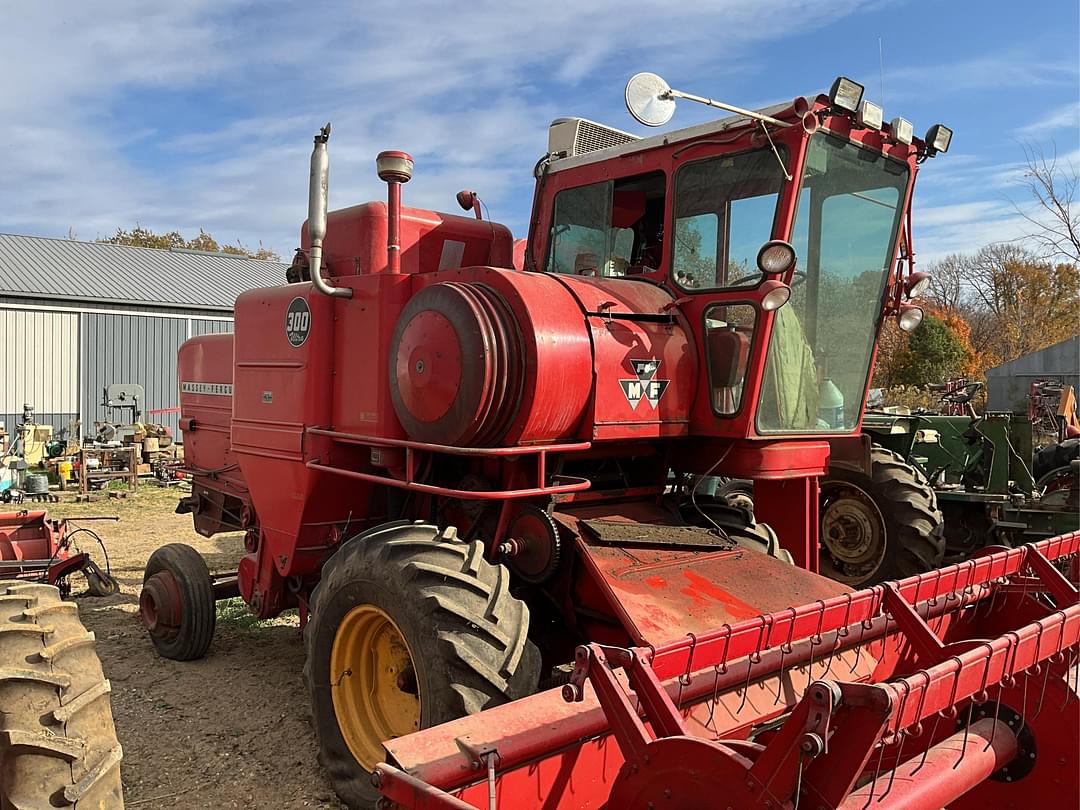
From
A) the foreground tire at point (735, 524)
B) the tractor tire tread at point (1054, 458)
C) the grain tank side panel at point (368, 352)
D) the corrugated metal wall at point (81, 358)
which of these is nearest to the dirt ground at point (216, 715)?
the grain tank side panel at point (368, 352)

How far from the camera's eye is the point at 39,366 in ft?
61.6

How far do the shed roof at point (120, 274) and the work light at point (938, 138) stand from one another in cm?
1903

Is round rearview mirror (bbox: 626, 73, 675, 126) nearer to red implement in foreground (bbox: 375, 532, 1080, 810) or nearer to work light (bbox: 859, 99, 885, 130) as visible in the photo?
work light (bbox: 859, 99, 885, 130)

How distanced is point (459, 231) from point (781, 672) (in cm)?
323

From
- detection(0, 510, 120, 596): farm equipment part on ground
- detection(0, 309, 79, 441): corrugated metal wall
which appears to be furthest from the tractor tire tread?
detection(0, 309, 79, 441): corrugated metal wall

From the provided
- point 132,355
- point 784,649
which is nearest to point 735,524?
point 784,649

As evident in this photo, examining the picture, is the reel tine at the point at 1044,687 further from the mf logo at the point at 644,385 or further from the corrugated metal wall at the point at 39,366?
the corrugated metal wall at the point at 39,366

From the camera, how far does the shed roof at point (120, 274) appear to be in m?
19.5

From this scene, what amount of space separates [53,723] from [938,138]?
4.81 metres

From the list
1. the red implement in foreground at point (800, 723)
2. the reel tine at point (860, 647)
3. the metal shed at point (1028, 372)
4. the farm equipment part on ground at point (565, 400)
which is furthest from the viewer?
the metal shed at point (1028, 372)

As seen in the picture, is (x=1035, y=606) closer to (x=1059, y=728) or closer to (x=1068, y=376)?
(x=1059, y=728)

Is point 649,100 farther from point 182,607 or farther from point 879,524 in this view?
point 879,524

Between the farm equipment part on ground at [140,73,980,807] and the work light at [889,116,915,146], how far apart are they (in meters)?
0.02

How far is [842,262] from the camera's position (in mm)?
4539
